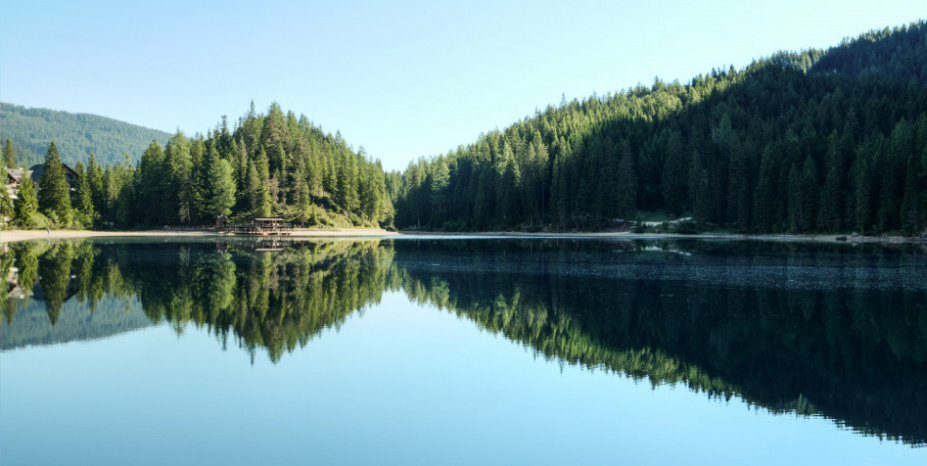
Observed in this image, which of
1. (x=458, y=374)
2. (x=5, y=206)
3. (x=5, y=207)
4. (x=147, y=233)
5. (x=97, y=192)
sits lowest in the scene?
(x=458, y=374)

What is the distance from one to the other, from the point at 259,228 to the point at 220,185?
11220mm

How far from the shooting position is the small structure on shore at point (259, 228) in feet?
335

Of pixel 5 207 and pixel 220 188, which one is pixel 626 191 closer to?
pixel 220 188

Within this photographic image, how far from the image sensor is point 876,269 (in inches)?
1516

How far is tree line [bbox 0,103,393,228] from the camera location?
104 metres

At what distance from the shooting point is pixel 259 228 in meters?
102

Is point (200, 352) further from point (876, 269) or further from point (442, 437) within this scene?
point (876, 269)

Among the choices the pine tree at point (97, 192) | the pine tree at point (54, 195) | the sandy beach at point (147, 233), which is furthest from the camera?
the pine tree at point (97, 192)

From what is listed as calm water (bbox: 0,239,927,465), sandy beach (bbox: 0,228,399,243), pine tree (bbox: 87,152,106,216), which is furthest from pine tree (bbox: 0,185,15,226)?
calm water (bbox: 0,239,927,465)

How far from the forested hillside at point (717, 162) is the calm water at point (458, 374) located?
61.9m

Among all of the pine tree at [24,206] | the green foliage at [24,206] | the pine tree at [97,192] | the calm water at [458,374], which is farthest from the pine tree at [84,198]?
the calm water at [458,374]

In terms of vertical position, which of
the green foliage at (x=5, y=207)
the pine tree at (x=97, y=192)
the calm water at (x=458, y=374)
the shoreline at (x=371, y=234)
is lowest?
the calm water at (x=458, y=374)

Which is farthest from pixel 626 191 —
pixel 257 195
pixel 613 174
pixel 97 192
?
pixel 97 192

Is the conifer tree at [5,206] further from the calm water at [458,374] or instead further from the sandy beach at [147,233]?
the calm water at [458,374]
